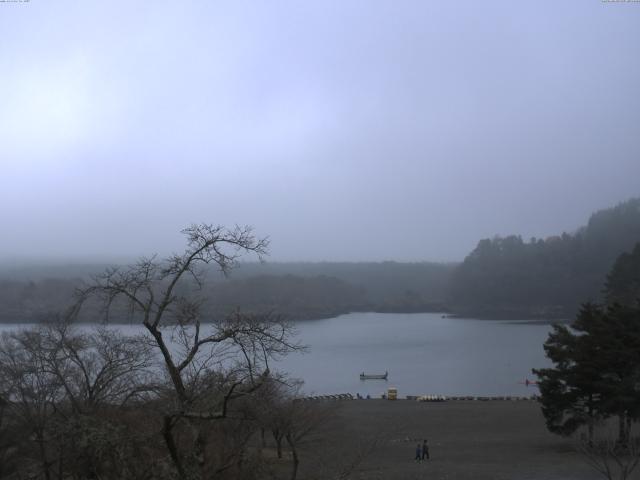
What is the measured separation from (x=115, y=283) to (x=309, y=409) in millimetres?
12409

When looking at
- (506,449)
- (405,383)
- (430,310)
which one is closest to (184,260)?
(506,449)

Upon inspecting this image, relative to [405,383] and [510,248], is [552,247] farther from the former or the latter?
[405,383]

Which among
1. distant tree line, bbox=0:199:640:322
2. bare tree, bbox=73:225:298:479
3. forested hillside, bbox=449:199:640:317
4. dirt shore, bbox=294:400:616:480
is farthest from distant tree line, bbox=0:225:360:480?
forested hillside, bbox=449:199:640:317

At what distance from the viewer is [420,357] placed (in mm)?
48156

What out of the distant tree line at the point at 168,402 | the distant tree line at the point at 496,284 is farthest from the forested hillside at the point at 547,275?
the distant tree line at the point at 168,402

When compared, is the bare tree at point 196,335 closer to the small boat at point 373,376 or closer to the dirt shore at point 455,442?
the dirt shore at point 455,442

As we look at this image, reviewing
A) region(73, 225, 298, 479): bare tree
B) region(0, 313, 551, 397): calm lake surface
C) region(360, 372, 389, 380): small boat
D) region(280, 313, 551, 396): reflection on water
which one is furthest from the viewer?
region(360, 372, 389, 380): small boat

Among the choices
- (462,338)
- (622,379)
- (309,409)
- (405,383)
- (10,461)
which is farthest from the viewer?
(462,338)

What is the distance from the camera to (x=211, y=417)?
468 cm

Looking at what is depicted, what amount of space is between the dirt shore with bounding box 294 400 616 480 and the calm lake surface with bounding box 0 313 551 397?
3.81 meters

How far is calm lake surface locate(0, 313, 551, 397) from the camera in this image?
117 feet

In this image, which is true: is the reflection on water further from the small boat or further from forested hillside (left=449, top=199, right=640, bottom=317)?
forested hillside (left=449, top=199, right=640, bottom=317)

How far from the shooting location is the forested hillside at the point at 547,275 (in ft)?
286

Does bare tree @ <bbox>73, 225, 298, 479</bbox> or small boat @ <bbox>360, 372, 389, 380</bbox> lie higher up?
bare tree @ <bbox>73, 225, 298, 479</bbox>
